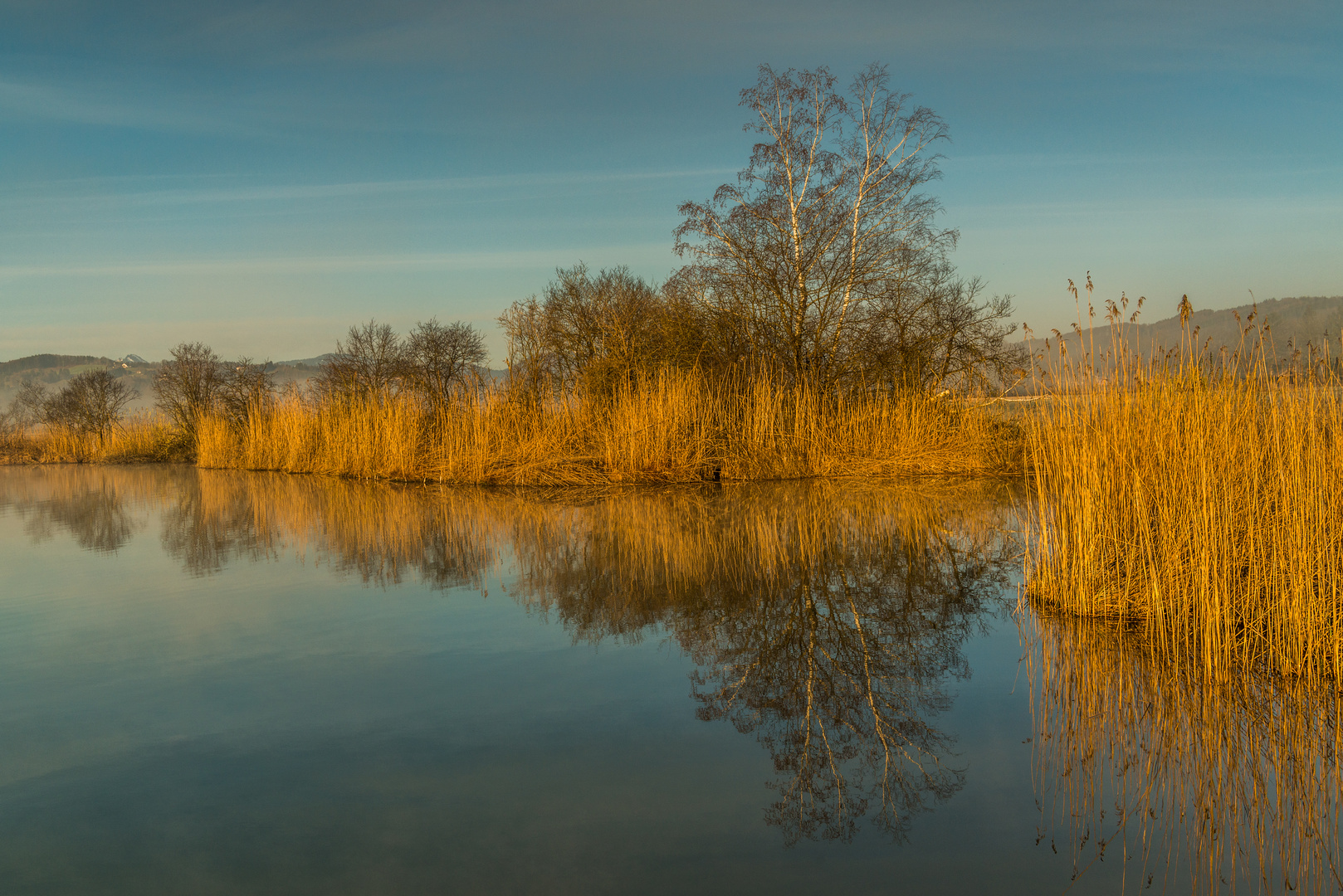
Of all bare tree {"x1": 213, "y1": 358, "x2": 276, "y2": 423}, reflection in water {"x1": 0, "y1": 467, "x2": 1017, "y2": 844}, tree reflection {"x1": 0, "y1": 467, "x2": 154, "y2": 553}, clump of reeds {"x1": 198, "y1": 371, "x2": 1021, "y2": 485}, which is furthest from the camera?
bare tree {"x1": 213, "y1": 358, "x2": 276, "y2": 423}

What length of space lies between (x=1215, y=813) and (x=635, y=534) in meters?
4.94

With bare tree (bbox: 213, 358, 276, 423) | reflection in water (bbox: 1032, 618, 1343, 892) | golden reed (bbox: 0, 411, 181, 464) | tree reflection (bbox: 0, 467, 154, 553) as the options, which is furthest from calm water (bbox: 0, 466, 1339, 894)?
golden reed (bbox: 0, 411, 181, 464)

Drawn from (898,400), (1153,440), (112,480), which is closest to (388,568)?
(1153,440)

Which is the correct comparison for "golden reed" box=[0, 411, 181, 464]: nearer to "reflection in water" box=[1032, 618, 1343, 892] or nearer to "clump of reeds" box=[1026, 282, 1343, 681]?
"clump of reeds" box=[1026, 282, 1343, 681]

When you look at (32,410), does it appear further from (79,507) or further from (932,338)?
(932,338)

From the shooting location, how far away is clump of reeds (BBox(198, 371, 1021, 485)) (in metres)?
10.6

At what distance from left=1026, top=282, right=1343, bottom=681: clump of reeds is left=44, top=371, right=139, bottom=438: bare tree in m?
26.6

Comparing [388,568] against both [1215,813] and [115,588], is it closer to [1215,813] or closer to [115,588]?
[115,588]

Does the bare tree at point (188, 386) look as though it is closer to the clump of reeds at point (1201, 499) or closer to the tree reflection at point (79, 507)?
the tree reflection at point (79, 507)

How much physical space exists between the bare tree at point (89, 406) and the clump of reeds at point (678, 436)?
1578 cm

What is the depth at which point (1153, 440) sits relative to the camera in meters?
4.19

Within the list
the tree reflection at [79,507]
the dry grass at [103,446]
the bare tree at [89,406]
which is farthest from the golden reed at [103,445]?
the tree reflection at [79,507]

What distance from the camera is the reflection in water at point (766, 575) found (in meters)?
2.64

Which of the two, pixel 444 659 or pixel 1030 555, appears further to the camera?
pixel 1030 555
